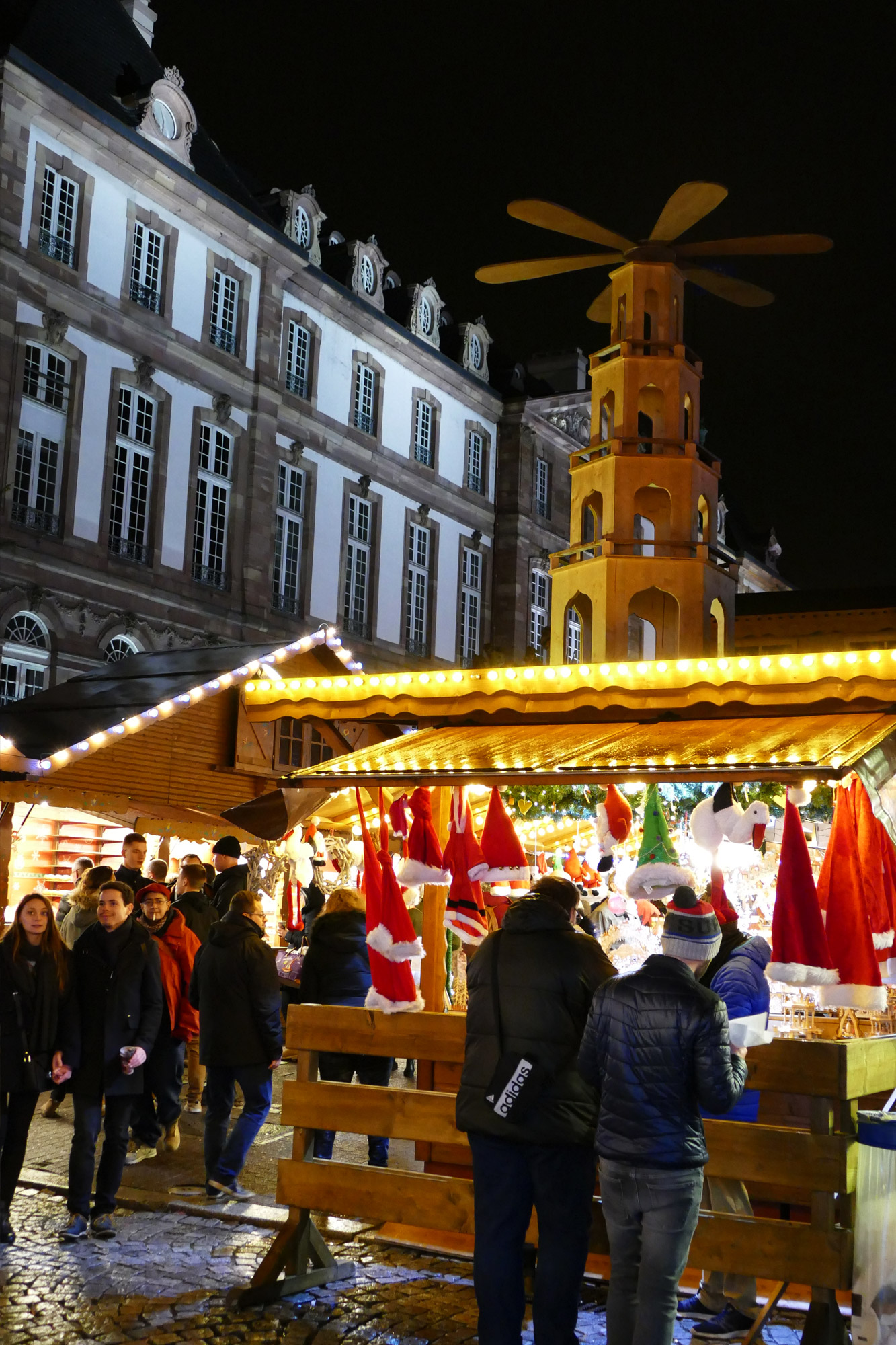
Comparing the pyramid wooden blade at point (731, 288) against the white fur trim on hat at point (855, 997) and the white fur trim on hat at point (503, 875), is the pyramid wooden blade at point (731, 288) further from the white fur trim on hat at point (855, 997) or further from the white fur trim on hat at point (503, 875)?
the white fur trim on hat at point (855, 997)

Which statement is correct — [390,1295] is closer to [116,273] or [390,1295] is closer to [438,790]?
[438,790]

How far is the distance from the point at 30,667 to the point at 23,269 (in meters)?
6.89

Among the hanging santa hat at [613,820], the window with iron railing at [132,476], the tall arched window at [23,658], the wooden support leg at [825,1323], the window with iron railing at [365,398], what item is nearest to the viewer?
the wooden support leg at [825,1323]

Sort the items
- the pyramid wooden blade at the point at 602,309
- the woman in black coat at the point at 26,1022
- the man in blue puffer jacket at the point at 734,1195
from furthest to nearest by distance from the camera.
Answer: the pyramid wooden blade at the point at 602,309, the woman in black coat at the point at 26,1022, the man in blue puffer jacket at the point at 734,1195

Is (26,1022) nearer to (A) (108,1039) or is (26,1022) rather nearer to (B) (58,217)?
(A) (108,1039)

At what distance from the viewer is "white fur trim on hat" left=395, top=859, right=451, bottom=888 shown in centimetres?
710

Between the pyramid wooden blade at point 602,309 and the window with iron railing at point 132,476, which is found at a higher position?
the window with iron railing at point 132,476

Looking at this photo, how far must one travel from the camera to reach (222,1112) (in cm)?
797

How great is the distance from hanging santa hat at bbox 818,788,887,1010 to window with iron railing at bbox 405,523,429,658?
92.6ft

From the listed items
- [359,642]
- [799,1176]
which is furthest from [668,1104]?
[359,642]

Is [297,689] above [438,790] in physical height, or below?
above

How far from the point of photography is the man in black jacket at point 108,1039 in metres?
7.13

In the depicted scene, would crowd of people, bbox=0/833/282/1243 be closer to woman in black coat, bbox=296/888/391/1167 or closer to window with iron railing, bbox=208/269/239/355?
woman in black coat, bbox=296/888/391/1167

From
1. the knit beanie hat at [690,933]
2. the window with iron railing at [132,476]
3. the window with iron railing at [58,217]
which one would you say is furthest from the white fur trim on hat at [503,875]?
the window with iron railing at [58,217]
